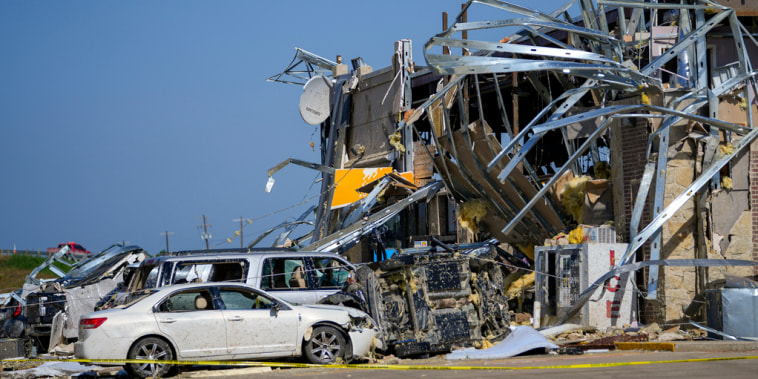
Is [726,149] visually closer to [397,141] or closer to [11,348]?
[397,141]

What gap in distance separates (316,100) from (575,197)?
13.8 m

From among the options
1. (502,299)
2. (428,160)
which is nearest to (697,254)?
(502,299)

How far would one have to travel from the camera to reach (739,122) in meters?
15.2

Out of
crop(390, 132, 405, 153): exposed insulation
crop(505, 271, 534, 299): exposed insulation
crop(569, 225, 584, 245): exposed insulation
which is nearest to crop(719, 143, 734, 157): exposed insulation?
crop(569, 225, 584, 245): exposed insulation

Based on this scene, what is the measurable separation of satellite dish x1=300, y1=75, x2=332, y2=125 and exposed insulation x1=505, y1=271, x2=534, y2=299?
1312 centimetres

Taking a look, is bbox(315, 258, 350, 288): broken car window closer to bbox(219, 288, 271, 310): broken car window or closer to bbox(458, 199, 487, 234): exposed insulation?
bbox(219, 288, 271, 310): broken car window

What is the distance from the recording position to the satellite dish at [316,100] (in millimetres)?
28047

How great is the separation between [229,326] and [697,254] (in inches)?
331

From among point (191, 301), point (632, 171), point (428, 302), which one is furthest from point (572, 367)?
point (632, 171)

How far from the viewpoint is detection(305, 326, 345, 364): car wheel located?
11398mm

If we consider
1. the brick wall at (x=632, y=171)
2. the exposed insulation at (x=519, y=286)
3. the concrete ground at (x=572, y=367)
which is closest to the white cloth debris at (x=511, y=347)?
the concrete ground at (x=572, y=367)

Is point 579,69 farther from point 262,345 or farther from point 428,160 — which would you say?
point 428,160

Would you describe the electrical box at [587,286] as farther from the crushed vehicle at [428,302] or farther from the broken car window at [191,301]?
the broken car window at [191,301]

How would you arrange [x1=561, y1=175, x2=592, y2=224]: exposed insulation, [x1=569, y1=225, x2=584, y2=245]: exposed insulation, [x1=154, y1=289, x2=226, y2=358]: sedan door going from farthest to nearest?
[x1=561, y1=175, x2=592, y2=224]: exposed insulation → [x1=569, y1=225, x2=584, y2=245]: exposed insulation → [x1=154, y1=289, x2=226, y2=358]: sedan door
